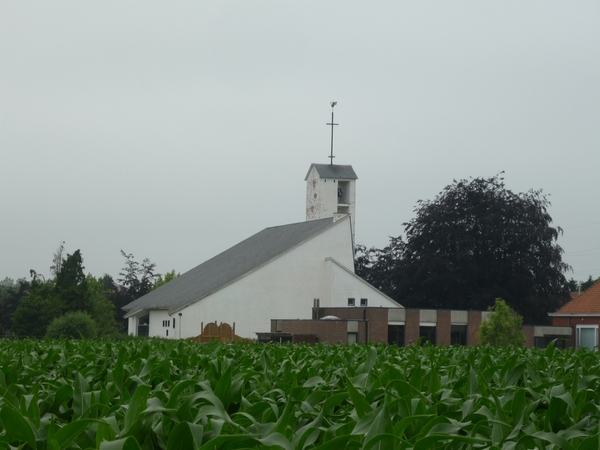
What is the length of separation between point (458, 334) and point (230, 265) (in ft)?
62.9

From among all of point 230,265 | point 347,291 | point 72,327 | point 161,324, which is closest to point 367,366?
point 72,327

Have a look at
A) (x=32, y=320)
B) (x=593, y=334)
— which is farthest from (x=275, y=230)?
(x=593, y=334)

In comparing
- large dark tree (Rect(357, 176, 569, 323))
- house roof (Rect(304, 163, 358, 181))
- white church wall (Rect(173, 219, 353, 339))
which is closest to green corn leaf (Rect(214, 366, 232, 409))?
white church wall (Rect(173, 219, 353, 339))

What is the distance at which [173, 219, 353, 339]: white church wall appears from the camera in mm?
47031

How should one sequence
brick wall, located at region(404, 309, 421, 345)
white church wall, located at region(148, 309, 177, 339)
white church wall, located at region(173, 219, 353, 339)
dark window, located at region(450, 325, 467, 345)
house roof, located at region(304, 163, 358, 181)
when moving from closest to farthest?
brick wall, located at region(404, 309, 421, 345) → dark window, located at region(450, 325, 467, 345) → white church wall, located at region(173, 219, 353, 339) → white church wall, located at region(148, 309, 177, 339) → house roof, located at region(304, 163, 358, 181)

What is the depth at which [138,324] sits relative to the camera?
206 ft

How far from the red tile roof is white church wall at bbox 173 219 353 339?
605 inches

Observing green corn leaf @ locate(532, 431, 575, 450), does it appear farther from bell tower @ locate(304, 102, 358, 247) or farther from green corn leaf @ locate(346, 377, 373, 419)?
bell tower @ locate(304, 102, 358, 247)

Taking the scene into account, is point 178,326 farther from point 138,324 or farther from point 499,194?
point 499,194

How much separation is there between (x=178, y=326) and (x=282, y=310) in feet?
23.8

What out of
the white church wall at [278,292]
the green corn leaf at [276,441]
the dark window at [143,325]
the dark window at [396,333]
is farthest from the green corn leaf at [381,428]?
the dark window at [143,325]

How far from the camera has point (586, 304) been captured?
154 feet

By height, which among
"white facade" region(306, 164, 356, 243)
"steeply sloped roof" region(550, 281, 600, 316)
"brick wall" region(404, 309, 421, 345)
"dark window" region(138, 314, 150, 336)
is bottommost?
"dark window" region(138, 314, 150, 336)

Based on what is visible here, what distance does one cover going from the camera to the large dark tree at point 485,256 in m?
54.1
